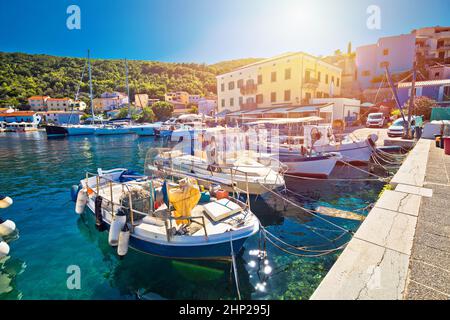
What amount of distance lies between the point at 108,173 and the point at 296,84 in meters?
29.9

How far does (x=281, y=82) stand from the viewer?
117ft

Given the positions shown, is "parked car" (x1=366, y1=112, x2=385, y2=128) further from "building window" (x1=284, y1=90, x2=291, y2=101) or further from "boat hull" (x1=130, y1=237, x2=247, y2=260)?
"boat hull" (x1=130, y1=237, x2=247, y2=260)

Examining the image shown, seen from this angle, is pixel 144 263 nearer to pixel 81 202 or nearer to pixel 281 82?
pixel 81 202

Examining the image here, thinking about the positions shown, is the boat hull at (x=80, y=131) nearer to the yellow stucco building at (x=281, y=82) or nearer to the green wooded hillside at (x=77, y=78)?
the yellow stucco building at (x=281, y=82)

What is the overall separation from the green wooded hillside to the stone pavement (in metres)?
88.2

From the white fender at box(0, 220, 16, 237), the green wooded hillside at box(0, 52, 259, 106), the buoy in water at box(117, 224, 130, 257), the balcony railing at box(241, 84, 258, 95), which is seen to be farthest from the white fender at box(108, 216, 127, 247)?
the green wooded hillside at box(0, 52, 259, 106)

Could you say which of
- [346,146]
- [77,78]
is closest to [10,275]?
[346,146]

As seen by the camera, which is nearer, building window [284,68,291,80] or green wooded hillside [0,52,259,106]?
building window [284,68,291,80]

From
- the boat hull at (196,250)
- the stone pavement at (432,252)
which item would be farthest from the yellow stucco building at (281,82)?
the boat hull at (196,250)

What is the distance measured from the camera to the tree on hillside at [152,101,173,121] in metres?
77.4

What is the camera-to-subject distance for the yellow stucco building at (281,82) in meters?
33.9

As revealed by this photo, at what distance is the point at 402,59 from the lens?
45.0 metres

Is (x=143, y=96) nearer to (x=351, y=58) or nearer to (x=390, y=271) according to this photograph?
(x=351, y=58)

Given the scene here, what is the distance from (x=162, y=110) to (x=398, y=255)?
7931 centimetres
